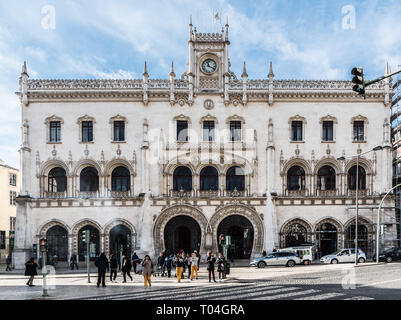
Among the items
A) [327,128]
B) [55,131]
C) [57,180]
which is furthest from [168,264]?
[327,128]

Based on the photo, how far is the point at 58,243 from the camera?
4000 cm

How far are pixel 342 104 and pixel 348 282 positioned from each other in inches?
874

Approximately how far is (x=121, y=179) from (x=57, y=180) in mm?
5911

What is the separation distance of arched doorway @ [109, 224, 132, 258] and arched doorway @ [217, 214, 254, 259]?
8230 mm

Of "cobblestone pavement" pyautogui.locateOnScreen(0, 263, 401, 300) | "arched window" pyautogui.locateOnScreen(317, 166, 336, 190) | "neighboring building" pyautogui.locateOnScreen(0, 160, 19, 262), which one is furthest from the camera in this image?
"neighboring building" pyautogui.locateOnScreen(0, 160, 19, 262)

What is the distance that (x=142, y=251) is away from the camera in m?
39.1

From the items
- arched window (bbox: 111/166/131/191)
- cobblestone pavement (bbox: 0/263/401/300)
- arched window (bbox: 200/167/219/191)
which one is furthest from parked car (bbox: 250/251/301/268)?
arched window (bbox: 111/166/131/191)

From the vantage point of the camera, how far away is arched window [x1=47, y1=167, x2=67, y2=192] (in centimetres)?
4069

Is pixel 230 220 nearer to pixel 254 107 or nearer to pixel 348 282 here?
pixel 254 107

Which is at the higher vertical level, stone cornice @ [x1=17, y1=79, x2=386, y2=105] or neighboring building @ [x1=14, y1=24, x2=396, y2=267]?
stone cornice @ [x1=17, y1=79, x2=386, y2=105]

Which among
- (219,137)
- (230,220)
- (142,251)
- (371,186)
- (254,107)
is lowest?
(142,251)

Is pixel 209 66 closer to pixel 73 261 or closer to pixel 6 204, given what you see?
pixel 73 261

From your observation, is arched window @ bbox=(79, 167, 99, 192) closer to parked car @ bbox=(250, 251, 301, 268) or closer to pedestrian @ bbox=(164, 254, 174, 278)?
pedestrian @ bbox=(164, 254, 174, 278)
